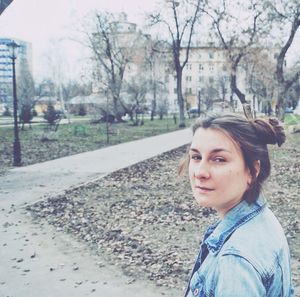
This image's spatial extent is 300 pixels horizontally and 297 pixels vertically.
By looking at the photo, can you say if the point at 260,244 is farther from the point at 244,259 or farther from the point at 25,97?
the point at 25,97

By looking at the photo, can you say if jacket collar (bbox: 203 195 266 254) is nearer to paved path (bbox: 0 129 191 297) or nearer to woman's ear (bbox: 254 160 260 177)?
woman's ear (bbox: 254 160 260 177)

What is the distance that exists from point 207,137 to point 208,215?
6278 millimetres

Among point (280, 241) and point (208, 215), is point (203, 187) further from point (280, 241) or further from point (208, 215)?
point (208, 215)

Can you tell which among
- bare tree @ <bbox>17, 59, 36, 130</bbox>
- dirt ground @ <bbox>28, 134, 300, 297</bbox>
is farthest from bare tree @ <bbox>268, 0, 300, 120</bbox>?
bare tree @ <bbox>17, 59, 36, 130</bbox>

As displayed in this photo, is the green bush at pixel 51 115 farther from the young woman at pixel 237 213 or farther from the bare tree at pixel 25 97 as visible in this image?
the young woman at pixel 237 213

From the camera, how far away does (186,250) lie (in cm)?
593

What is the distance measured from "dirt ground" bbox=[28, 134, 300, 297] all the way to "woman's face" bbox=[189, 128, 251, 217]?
221cm

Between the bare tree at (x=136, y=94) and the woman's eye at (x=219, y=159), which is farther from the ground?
the bare tree at (x=136, y=94)

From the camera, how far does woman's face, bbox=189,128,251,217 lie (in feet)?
5.38

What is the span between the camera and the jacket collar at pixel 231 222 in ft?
4.89

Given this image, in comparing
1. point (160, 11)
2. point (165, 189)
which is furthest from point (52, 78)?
point (165, 189)

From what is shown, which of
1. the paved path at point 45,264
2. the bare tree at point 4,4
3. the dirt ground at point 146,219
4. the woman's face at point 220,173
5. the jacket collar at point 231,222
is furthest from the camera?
the dirt ground at point 146,219

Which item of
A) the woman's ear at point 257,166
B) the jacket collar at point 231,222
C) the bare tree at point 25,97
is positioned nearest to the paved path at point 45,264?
the woman's ear at point 257,166

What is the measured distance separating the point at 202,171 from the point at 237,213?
206mm
